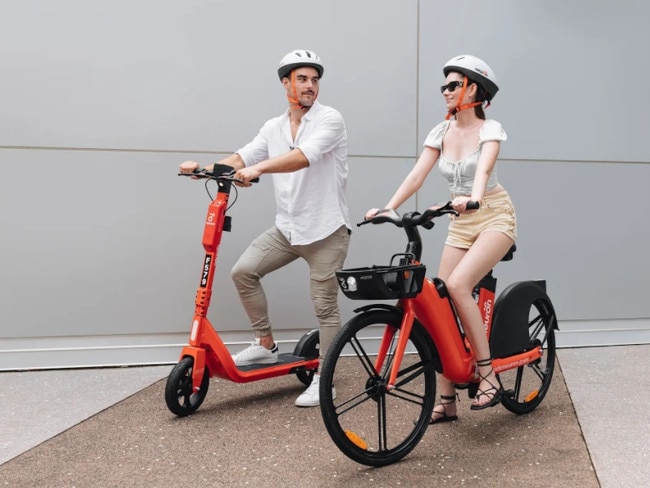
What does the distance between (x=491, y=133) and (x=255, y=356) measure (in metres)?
1.98

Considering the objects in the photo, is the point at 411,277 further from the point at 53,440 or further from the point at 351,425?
the point at 53,440

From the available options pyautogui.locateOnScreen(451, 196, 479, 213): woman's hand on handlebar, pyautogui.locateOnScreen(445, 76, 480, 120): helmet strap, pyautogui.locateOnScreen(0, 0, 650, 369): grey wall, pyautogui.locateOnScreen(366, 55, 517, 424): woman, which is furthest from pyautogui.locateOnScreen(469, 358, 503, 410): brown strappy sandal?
pyautogui.locateOnScreen(0, 0, 650, 369): grey wall

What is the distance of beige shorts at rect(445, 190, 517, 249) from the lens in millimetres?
3770

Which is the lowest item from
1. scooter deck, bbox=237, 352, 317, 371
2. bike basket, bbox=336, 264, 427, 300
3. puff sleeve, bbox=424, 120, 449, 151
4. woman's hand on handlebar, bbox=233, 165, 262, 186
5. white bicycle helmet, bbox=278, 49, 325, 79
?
scooter deck, bbox=237, 352, 317, 371

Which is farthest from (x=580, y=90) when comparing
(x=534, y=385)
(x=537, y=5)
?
(x=534, y=385)

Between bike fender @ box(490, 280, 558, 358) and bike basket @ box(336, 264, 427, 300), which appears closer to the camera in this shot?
bike basket @ box(336, 264, 427, 300)

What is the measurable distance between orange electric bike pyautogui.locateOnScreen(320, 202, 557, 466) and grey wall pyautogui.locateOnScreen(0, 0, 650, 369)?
5.73 ft

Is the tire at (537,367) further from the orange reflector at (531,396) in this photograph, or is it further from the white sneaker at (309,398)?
the white sneaker at (309,398)

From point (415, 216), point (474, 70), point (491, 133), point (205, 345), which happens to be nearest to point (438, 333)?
point (415, 216)

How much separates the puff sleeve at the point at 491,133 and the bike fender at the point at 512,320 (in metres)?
0.87

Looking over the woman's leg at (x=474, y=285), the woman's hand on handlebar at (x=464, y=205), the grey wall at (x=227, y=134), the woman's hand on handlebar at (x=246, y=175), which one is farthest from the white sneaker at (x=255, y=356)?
the woman's hand on handlebar at (x=464, y=205)

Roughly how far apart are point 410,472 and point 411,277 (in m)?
0.87

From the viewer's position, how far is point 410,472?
11.0ft

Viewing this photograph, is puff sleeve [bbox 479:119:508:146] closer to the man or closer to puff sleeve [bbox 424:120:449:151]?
puff sleeve [bbox 424:120:449:151]
